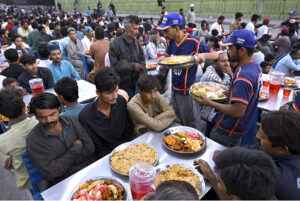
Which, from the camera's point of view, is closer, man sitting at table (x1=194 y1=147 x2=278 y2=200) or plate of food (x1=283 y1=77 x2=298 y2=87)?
man sitting at table (x1=194 y1=147 x2=278 y2=200)

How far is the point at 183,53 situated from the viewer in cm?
334

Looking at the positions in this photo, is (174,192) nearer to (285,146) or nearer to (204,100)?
(285,146)

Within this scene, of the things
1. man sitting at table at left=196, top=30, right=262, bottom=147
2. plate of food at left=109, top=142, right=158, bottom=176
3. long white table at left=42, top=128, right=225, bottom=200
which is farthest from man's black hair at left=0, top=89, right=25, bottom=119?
man sitting at table at left=196, top=30, right=262, bottom=147

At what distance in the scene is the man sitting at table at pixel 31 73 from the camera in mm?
3760

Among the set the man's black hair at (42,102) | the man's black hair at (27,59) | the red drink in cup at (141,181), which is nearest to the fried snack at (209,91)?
the red drink in cup at (141,181)

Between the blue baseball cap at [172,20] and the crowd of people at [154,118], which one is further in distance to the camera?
the blue baseball cap at [172,20]

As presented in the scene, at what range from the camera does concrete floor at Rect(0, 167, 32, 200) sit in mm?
2969

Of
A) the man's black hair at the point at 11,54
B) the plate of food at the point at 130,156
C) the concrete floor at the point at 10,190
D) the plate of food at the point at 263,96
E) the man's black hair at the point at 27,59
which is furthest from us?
the man's black hair at the point at 11,54

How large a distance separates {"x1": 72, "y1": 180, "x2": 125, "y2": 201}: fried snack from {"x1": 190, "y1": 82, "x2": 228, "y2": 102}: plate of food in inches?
62.6

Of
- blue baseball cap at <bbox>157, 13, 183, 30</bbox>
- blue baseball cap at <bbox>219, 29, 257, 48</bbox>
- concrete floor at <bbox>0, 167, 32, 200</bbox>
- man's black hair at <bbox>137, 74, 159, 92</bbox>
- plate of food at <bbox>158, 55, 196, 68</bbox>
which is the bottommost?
concrete floor at <bbox>0, 167, 32, 200</bbox>

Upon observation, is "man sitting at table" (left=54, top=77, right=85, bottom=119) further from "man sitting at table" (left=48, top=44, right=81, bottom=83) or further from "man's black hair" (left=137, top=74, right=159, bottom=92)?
"man sitting at table" (left=48, top=44, right=81, bottom=83)

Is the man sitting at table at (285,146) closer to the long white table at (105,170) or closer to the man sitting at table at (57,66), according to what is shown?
the long white table at (105,170)

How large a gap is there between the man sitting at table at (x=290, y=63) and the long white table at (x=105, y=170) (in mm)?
3940

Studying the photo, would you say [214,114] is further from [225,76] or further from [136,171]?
[136,171]
